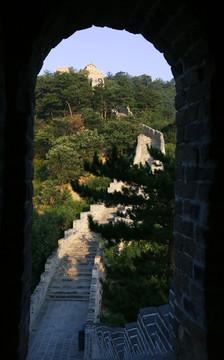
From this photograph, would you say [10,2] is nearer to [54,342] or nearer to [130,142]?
[54,342]

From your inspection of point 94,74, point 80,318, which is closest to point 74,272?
point 80,318

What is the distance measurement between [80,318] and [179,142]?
30.4 feet

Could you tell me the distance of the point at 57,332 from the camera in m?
9.30

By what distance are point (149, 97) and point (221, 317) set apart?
32.6 meters

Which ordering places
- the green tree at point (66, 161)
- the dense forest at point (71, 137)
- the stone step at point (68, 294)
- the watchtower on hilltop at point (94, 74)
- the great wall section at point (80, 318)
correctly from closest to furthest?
the great wall section at point (80, 318) → the stone step at point (68, 294) → the dense forest at point (71, 137) → the green tree at point (66, 161) → the watchtower on hilltop at point (94, 74)

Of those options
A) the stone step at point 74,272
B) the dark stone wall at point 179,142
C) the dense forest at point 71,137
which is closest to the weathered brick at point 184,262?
the dark stone wall at point 179,142

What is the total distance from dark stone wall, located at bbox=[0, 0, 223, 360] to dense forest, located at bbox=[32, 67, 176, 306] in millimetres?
10584

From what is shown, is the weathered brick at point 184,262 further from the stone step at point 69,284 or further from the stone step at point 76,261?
the stone step at point 76,261

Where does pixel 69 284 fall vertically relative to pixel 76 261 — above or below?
below

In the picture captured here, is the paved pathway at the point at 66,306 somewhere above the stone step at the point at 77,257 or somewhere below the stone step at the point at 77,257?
below

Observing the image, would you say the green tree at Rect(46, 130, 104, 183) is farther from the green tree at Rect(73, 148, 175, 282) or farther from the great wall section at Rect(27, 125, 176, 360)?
the green tree at Rect(73, 148, 175, 282)

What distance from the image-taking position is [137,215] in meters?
8.41

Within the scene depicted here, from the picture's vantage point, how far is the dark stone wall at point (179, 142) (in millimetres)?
1912

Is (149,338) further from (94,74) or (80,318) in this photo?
(94,74)
